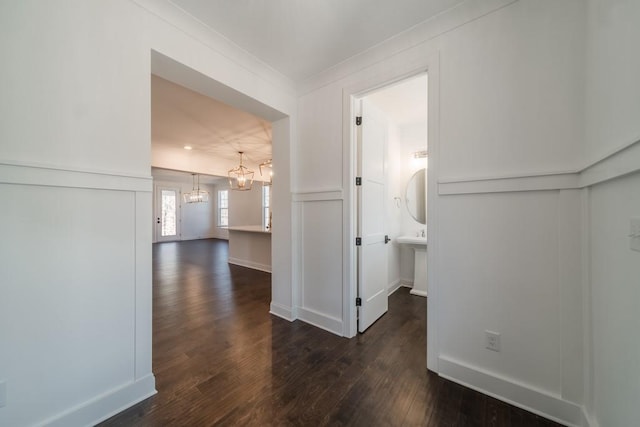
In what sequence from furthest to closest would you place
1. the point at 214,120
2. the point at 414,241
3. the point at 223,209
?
the point at 223,209, the point at 214,120, the point at 414,241

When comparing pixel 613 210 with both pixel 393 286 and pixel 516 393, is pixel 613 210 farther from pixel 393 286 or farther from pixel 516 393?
pixel 393 286

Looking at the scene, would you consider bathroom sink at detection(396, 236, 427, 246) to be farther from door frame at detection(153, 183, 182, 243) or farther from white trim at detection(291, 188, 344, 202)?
door frame at detection(153, 183, 182, 243)

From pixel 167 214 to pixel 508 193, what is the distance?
11345 mm

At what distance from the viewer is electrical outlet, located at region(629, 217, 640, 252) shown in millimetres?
853

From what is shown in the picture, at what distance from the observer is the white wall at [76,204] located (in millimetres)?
1130

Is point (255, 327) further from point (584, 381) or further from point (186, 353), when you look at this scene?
point (584, 381)

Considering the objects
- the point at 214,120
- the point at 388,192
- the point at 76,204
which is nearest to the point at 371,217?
the point at 388,192

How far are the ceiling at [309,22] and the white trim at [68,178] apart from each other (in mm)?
1243

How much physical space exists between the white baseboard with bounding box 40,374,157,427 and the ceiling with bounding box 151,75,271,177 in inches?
112

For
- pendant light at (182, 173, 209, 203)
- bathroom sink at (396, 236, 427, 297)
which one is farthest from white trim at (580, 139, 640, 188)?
pendant light at (182, 173, 209, 203)

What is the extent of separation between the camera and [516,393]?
145 cm

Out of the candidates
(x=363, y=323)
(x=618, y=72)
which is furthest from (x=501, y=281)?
(x=363, y=323)


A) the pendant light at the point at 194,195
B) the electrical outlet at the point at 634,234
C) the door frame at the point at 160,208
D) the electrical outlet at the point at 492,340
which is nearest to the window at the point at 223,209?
the pendant light at the point at 194,195

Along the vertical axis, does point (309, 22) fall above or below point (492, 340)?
above
